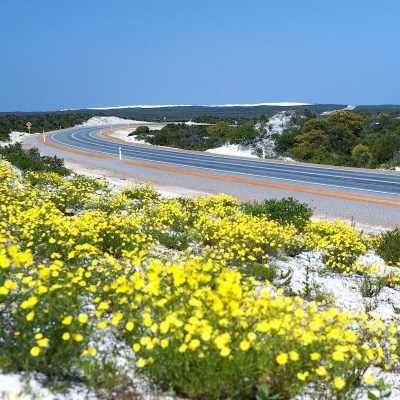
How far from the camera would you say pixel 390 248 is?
359 inches

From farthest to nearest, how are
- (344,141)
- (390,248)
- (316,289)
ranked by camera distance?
1. (344,141)
2. (390,248)
3. (316,289)

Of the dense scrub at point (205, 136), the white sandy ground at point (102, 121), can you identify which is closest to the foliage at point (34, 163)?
the dense scrub at point (205, 136)

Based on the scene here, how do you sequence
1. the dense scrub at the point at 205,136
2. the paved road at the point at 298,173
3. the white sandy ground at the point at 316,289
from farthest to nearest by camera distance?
1. the dense scrub at the point at 205,136
2. the paved road at the point at 298,173
3. the white sandy ground at the point at 316,289

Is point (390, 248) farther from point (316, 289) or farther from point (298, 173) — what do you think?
point (298, 173)

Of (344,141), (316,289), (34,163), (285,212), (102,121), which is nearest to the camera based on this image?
(316,289)

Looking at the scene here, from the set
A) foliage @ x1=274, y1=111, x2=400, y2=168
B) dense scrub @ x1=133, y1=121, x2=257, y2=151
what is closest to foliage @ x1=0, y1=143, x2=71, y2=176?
foliage @ x1=274, y1=111, x2=400, y2=168

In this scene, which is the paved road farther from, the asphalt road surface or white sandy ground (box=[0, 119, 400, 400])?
white sandy ground (box=[0, 119, 400, 400])

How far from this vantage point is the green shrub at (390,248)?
8.79 m

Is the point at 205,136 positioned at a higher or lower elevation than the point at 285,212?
lower

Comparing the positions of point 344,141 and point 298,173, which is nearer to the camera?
point 298,173

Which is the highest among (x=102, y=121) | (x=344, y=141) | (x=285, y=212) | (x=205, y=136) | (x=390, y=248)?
(x=102, y=121)

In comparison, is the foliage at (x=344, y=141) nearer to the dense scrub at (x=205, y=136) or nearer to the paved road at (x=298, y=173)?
the dense scrub at (x=205, y=136)

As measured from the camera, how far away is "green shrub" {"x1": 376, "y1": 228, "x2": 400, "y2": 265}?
8789 mm

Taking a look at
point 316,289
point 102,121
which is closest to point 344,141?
point 316,289
